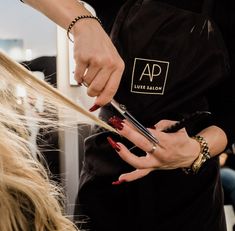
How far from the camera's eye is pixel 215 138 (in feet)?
2.87

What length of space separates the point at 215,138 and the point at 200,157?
7 cm

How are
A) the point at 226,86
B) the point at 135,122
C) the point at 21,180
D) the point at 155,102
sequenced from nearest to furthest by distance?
the point at 21,180 < the point at 135,122 < the point at 155,102 < the point at 226,86

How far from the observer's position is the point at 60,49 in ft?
4.71

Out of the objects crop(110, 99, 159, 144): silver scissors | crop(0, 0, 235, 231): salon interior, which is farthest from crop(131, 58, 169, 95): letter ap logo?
crop(0, 0, 235, 231): salon interior

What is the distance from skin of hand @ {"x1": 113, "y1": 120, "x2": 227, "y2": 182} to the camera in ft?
2.37

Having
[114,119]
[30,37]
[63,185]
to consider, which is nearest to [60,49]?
[30,37]

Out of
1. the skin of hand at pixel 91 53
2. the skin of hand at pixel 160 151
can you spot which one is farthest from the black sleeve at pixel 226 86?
the skin of hand at pixel 91 53

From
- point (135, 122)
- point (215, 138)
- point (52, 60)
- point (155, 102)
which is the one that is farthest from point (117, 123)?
point (52, 60)

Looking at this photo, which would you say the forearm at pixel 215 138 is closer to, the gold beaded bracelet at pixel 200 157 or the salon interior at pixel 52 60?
the gold beaded bracelet at pixel 200 157

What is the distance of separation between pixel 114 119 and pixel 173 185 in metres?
0.23

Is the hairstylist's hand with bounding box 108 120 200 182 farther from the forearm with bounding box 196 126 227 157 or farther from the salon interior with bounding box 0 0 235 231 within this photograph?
the salon interior with bounding box 0 0 235 231

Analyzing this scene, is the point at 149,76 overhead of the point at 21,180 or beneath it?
overhead

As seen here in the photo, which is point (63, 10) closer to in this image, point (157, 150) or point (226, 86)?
point (157, 150)

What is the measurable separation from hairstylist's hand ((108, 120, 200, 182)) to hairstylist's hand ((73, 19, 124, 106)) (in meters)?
0.11
